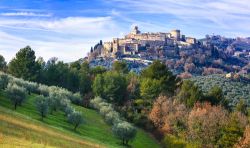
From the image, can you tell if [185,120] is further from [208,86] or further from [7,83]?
[208,86]

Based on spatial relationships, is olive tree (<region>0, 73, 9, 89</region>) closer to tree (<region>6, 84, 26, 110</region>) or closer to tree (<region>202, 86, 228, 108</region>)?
tree (<region>6, 84, 26, 110</region>)

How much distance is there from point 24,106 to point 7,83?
254 inches

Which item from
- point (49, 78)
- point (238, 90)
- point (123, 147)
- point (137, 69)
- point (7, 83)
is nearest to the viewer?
point (123, 147)

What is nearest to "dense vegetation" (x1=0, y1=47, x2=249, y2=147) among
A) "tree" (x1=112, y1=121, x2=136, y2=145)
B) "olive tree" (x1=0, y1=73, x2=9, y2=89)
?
"tree" (x1=112, y1=121, x2=136, y2=145)

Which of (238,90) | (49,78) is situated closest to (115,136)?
(49,78)

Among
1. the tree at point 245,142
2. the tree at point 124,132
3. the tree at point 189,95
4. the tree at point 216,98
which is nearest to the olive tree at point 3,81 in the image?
the tree at point 124,132

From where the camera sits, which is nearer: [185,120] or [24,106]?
[24,106]

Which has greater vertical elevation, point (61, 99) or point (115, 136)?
point (61, 99)

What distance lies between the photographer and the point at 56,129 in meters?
→ 48.3

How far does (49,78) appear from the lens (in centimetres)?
10188

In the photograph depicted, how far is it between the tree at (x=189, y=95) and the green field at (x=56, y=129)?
14.8 metres

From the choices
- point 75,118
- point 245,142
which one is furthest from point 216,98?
point 75,118

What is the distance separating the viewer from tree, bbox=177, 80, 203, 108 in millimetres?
89938

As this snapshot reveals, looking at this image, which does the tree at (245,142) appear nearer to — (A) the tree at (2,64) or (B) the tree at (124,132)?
(B) the tree at (124,132)
